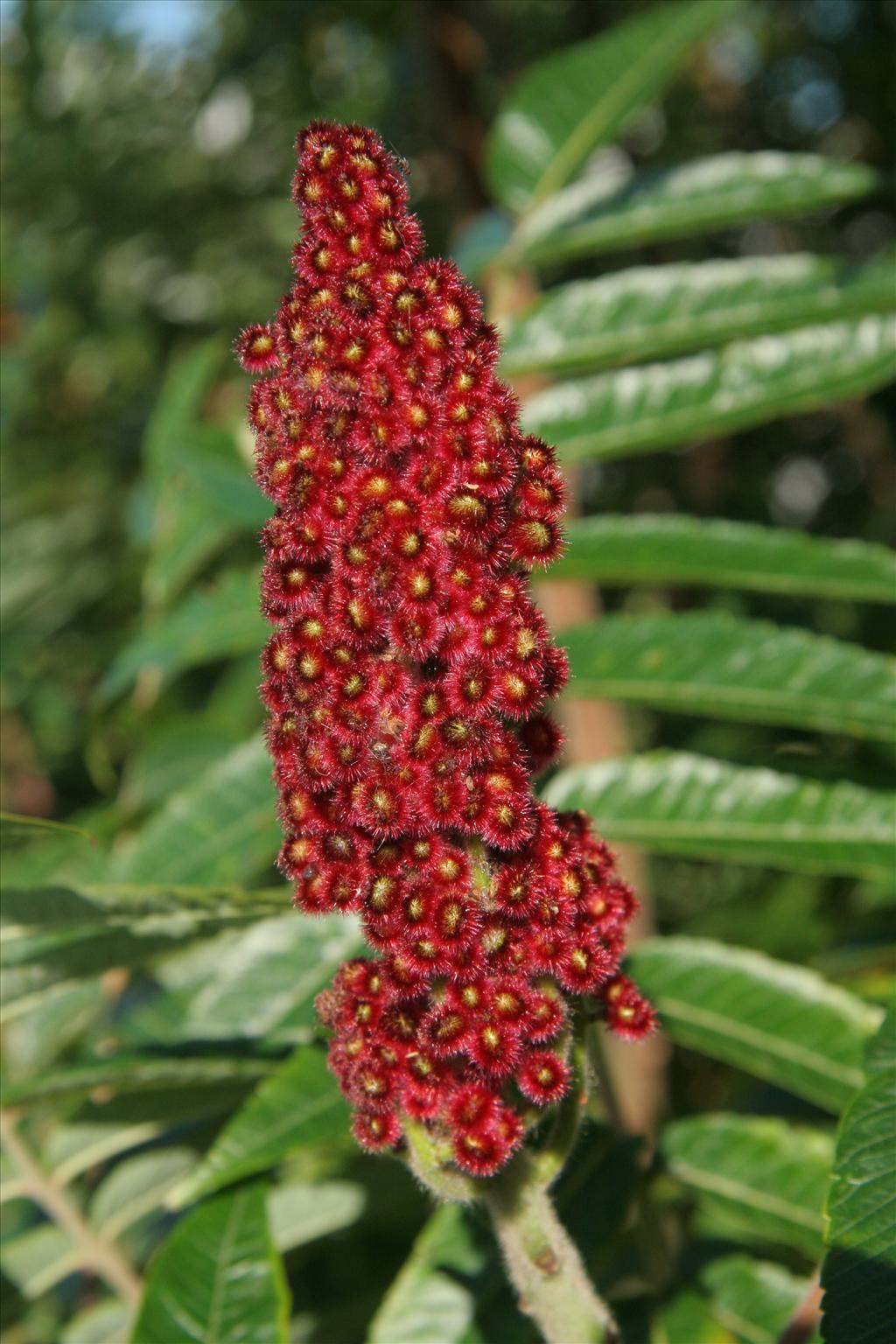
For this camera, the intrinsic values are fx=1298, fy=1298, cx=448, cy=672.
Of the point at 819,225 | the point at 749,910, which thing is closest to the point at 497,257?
the point at 749,910

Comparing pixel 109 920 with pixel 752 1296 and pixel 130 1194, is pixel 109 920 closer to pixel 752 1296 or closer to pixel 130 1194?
pixel 130 1194

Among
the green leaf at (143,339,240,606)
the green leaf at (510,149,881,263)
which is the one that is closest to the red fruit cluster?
the green leaf at (510,149,881,263)

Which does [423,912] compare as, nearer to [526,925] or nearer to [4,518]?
[526,925]

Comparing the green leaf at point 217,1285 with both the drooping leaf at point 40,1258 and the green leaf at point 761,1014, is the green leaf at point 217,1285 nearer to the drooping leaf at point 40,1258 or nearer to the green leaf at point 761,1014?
the drooping leaf at point 40,1258

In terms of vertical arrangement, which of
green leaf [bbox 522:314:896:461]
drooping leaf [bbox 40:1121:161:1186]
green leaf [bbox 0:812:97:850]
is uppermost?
green leaf [bbox 522:314:896:461]

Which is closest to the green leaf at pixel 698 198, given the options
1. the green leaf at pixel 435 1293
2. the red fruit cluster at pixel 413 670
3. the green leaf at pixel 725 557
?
the green leaf at pixel 725 557

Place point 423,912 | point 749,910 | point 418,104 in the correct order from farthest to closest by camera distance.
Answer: point 418,104 → point 749,910 → point 423,912

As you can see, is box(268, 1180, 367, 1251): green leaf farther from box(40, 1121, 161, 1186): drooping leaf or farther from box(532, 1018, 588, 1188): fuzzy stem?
box(532, 1018, 588, 1188): fuzzy stem

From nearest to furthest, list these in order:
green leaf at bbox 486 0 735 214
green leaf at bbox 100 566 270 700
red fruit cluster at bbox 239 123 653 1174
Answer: red fruit cluster at bbox 239 123 653 1174 → green leaf at bbox 100 566 270 700 → green leaf at bbox 486 0 735 214
